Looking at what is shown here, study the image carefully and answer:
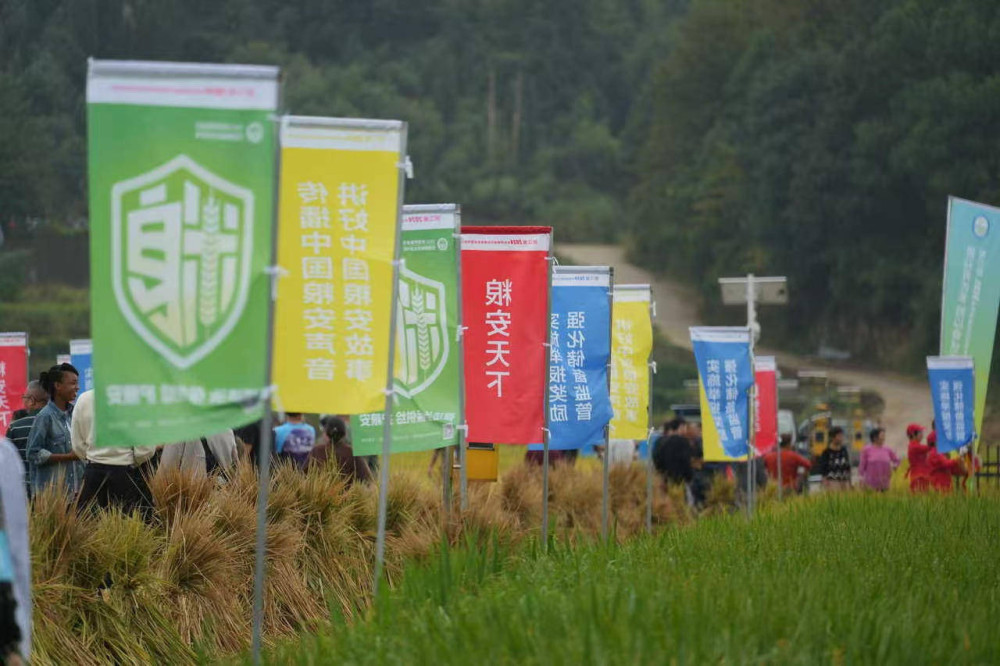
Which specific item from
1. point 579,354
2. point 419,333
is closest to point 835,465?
point 579,354

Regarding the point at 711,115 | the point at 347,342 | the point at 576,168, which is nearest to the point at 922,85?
the point at 711,115

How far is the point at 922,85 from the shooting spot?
64375 millimetres

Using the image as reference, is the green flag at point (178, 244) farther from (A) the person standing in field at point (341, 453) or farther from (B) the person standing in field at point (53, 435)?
(A) the person standing in field at point (341, 453)

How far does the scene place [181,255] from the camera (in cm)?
791

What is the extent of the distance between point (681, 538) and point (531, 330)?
2.33m

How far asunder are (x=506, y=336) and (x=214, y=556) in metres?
3.78

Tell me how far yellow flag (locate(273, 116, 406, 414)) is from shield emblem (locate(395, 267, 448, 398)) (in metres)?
2.17

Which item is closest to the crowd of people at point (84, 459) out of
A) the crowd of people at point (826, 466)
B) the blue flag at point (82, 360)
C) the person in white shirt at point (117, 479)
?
the person in white shirt at point (117, 479)

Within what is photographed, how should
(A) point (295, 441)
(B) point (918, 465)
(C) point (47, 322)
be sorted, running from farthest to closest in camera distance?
(C) point (47, 322) → (B) point (918, 465) → (A) point (295, 441)

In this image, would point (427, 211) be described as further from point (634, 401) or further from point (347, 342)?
point (634, 401)

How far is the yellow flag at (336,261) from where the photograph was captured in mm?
9625

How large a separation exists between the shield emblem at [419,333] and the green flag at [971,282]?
10.5 m

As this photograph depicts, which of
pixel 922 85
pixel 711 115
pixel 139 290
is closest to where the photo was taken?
pixel 139 290

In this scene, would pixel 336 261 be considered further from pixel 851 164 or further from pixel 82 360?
pixel 851 164
